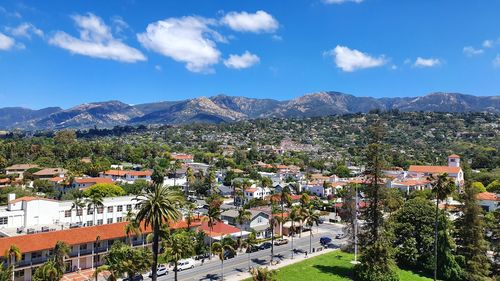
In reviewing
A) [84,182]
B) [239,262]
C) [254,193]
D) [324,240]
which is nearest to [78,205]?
[239,262]

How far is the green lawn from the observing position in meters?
53.4

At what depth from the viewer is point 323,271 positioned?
185ft

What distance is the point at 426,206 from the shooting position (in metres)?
63.9

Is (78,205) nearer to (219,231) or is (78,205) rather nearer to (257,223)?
(219,231)

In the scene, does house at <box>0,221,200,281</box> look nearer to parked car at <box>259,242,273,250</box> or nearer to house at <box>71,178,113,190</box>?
parked car at <box>259,242,273,250</box>

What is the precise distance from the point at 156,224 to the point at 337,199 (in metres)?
91.6

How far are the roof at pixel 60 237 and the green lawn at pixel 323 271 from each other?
20.5 meters

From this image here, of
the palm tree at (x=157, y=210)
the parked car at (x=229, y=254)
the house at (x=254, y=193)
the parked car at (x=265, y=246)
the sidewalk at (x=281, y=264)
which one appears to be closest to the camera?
the palm tree at (x=157, y=210)

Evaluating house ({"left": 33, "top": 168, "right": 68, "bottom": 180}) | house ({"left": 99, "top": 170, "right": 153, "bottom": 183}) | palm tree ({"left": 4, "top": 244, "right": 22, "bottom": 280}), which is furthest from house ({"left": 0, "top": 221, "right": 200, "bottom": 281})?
house ({"left": 99, "top": 170, "right": 153, "bottom": 183})

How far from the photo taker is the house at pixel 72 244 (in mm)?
48625

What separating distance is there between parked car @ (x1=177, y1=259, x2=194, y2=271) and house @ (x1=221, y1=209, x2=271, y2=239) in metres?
20.9

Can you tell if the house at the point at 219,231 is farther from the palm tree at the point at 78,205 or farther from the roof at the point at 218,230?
the palm tree at the point at 78,205

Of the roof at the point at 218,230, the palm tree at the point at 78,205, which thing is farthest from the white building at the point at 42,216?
the roof at the point at 218,230

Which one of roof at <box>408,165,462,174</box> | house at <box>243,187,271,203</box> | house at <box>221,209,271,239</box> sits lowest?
house at <box>221,209,271,239</box>
